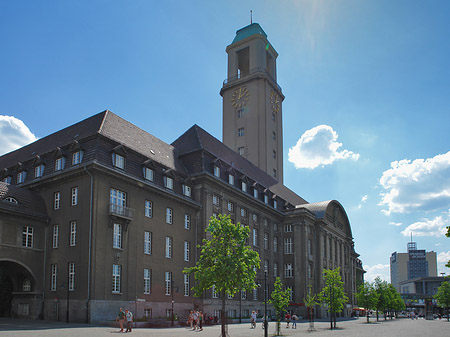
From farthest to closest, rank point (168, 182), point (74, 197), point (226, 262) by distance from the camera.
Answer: point (168, 182), point (74, 197), point (226, 262)

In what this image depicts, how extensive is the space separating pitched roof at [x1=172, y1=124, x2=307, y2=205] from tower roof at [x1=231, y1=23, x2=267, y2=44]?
100 ft

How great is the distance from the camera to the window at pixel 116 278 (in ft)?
133

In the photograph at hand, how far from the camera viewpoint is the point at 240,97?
8869 cm

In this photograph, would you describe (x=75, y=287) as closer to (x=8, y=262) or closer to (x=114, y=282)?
(x=114, y=282)

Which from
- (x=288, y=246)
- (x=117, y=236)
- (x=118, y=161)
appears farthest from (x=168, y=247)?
(x=288, y=246)

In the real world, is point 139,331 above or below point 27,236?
below

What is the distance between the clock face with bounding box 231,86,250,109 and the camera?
290 ft

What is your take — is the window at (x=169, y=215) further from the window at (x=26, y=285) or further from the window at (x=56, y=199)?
the window at (x=26, y=285)

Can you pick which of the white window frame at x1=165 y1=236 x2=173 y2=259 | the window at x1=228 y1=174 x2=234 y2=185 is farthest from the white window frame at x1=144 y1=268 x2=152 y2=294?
the window at x1=228 y1=174 x2=234 y2=185

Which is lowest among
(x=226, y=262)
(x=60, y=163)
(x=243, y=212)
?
(x=226, y=262)

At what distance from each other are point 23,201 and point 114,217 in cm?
842

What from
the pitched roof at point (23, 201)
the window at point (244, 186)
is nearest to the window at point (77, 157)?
the pitched roof at point (23, 201)

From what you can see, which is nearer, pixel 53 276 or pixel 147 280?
pixel 53 276

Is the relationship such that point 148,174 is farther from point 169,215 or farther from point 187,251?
point 187,251
